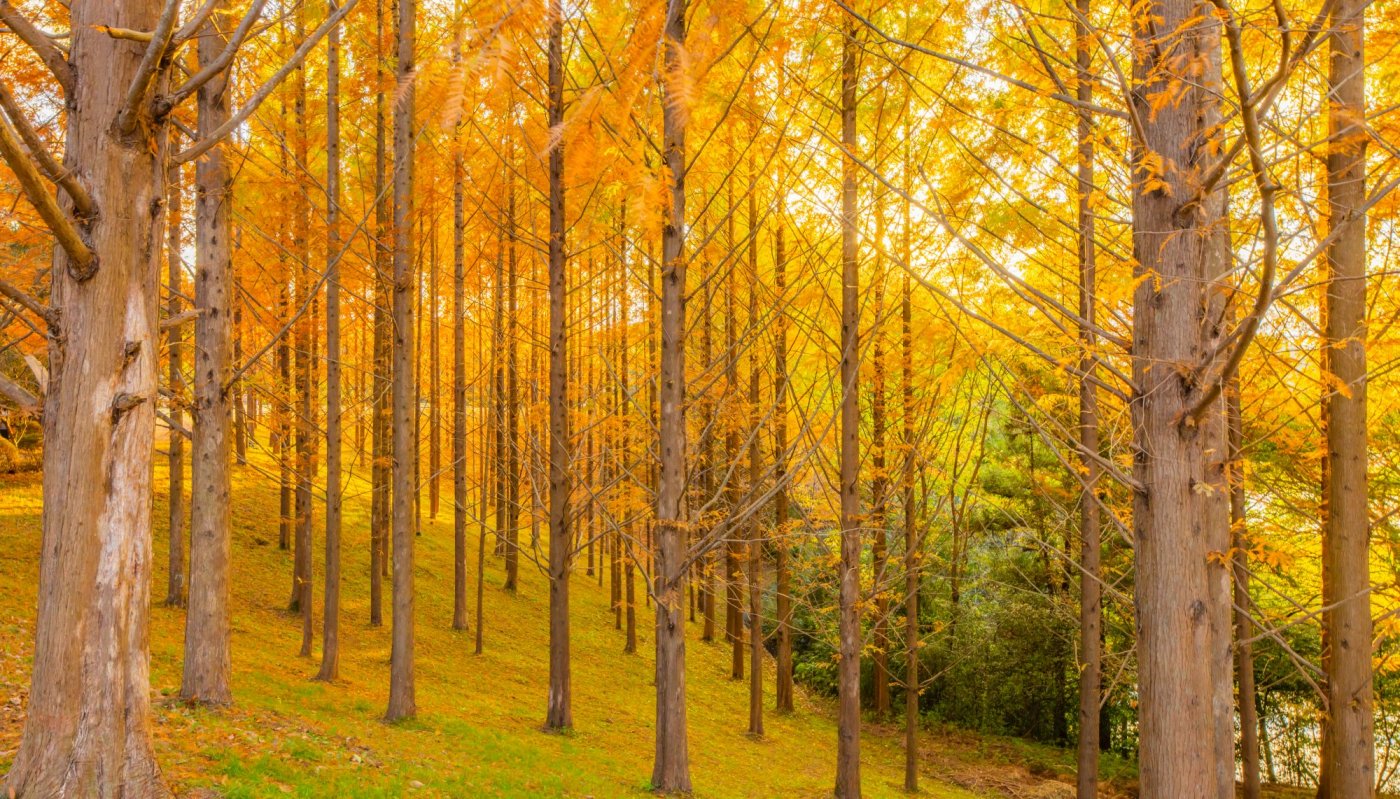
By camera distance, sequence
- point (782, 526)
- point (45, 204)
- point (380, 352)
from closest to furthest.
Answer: point (45, 204), point (782, 526), point (380, 352)

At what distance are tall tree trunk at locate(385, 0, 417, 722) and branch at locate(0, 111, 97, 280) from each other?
5764 millimetres

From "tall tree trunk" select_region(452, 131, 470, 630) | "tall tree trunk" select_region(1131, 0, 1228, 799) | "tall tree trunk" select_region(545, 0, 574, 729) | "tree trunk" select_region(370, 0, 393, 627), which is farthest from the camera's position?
"tall tree trunk" select_region(452, 131, 470, 630)

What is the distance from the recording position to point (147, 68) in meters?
3.08

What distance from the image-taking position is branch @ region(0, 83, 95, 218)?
281 cm

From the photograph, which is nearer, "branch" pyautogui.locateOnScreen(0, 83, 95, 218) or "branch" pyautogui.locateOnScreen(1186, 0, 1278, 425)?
"branch" pyautogui.locateOnScreen(1186, 0, 1278, 425)

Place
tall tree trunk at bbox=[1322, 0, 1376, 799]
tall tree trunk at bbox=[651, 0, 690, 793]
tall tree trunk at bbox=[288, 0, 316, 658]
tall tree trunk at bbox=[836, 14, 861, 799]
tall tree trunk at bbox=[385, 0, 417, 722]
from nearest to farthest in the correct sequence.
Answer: tall tree trunk at bbox=[1322, 0, 1376, 799] < tall tree trunk at bbox=[651, 0, 690, 793] < tall tree trunk at bbox=[836, 14, 861, 799] < tall tree trunk at bbox=[385, 0, 417, 722] < tall tree trunk at bbox=[288, 0, 316, 658]

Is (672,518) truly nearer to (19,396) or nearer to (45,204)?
(19,396)

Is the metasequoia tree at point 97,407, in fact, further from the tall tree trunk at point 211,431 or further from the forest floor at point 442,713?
the tall tree trunk at point 211,431

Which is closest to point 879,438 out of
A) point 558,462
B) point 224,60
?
point 558,462

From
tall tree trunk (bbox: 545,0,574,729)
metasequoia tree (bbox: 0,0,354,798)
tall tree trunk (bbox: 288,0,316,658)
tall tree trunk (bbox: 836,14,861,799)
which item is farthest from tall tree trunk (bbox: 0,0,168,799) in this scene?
tall tree trunk (bbox: 288,0,316,658)

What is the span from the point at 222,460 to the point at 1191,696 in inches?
311

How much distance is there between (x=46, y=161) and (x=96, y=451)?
3.75 feet

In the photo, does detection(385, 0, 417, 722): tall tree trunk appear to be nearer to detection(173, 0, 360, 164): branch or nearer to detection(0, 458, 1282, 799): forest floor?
detection(0, 458, 1282, 799): forest floor

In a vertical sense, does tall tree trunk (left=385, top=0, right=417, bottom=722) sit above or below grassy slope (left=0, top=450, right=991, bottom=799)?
above
